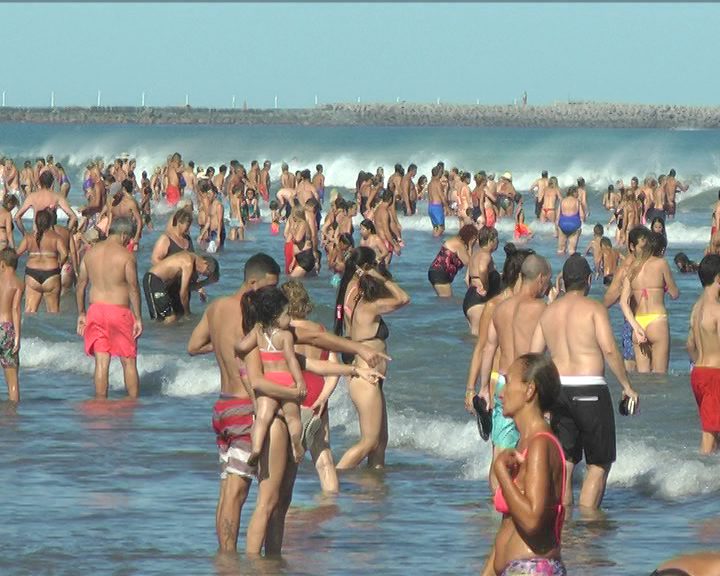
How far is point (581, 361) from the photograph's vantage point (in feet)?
26.7

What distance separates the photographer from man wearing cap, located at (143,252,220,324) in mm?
16172

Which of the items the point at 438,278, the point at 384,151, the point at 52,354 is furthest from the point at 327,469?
the point at 384,151

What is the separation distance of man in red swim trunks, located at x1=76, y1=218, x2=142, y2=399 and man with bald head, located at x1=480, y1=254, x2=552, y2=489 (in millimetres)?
3857

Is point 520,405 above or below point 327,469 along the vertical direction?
above

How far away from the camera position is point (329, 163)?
7312 centimetres

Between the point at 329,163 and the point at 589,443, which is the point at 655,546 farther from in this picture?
the point at 329,163

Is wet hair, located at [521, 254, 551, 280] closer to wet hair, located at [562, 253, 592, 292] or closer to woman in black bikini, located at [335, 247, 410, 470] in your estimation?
wet hair, located at [562, 253, 592, 292]

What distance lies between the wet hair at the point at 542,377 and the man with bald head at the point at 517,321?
3.06 meters

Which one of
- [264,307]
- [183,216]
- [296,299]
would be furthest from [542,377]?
[183,216]

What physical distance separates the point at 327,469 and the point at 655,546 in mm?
2006

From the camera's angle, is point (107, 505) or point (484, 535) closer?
point (484, 535)

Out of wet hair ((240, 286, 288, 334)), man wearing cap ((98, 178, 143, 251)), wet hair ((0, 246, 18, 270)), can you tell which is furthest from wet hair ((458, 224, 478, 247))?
wet hair ((240, 286, 288, 334))

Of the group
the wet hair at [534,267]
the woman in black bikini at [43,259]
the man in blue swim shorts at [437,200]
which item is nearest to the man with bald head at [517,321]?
the wet hair at [534,267]

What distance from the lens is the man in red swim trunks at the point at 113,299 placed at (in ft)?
38.1
